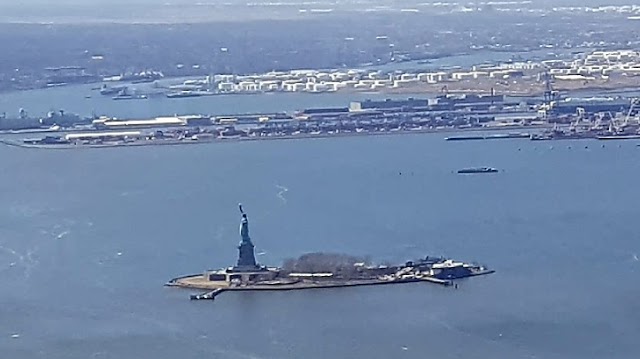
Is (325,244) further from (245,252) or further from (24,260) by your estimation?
(24,260)

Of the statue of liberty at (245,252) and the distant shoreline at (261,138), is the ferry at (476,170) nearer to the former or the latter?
the distant shoreline at (261,138)

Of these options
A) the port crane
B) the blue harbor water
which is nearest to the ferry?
the blue harbor water

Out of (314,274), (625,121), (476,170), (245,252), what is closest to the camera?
(314,274)

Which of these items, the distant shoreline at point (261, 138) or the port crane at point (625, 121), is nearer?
the distant shoreline at point (261, 138)

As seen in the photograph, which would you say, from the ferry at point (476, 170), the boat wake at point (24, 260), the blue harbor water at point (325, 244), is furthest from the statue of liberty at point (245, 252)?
the ferry at point (476, 170)

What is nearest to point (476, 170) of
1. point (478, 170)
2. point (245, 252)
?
point (478, 170)

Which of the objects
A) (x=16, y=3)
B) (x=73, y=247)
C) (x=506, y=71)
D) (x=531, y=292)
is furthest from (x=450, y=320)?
(x=16, y=3)
